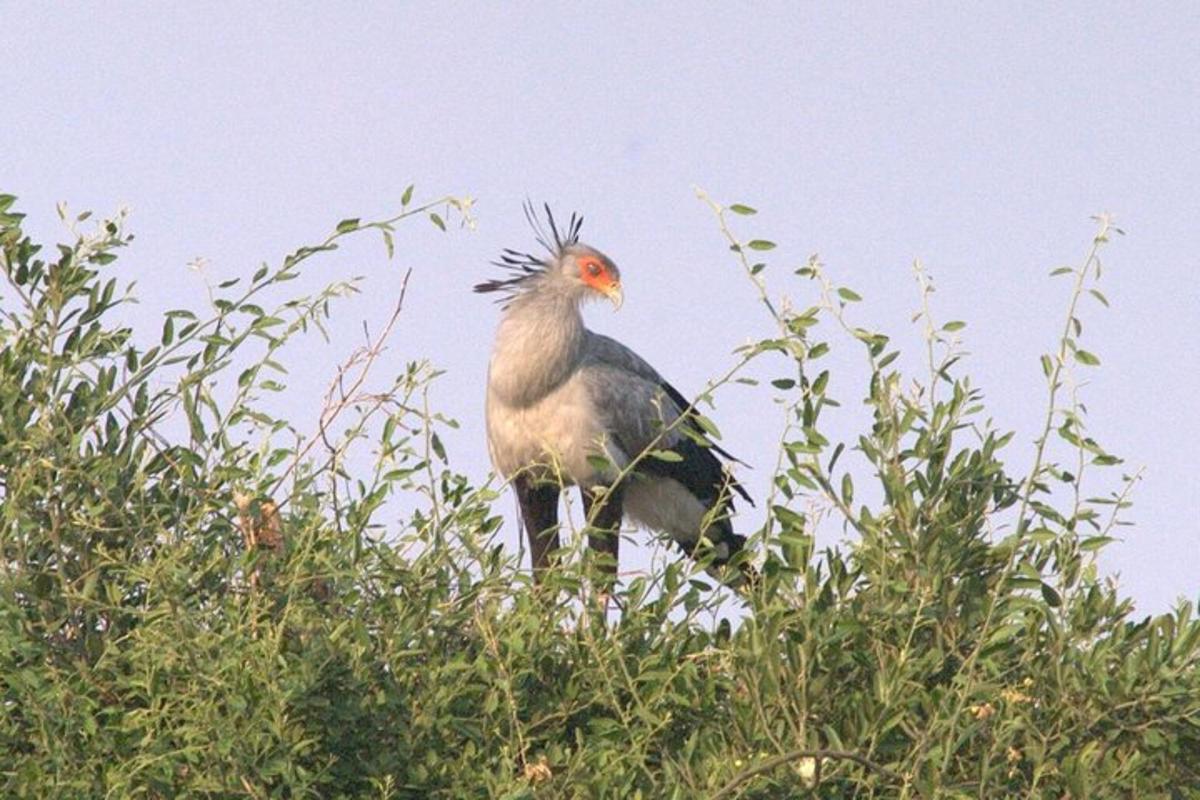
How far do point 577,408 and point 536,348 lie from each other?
0.39 metres

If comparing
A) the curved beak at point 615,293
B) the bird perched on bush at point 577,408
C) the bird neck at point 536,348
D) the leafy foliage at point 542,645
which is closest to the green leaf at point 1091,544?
the leafy foliage at point 542,645

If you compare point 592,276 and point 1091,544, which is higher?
point 592,276

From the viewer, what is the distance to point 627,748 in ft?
15.8

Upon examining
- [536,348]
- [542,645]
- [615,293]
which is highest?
[615,293]

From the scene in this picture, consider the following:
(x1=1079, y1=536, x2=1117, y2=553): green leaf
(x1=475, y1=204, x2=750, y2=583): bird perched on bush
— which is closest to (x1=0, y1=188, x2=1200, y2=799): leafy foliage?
(x1=1079, y1=536, x2=1117, y2=553): green leaf

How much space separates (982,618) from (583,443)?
466 cm

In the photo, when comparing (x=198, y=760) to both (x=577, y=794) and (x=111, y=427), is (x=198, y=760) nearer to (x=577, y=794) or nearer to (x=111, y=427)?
(x=577, y=794)

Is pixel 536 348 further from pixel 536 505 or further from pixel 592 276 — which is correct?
pixel 536 505

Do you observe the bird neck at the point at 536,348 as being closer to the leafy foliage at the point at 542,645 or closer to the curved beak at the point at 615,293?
the curved beak at the point at 615,293

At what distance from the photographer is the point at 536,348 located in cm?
966

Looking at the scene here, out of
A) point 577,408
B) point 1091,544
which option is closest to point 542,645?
point 1091,544

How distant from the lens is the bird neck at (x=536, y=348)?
9.58 meters

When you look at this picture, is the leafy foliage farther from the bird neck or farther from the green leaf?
the bird neck

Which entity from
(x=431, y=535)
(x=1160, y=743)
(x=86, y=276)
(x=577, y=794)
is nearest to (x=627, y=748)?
(x=577, y=794)
